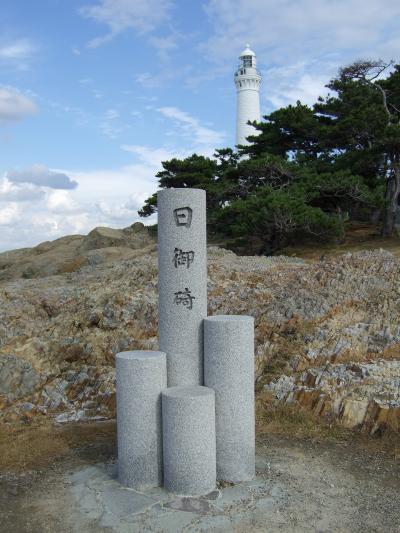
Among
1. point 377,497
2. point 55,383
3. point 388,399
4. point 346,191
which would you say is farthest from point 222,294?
point 346,191

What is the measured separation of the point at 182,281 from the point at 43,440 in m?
3.52

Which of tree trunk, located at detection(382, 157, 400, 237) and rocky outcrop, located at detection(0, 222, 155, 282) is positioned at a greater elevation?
tree trunk, located at detection(382, 157, 400, 237)

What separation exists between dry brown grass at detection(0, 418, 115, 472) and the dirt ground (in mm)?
16

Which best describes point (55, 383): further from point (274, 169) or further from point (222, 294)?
point (274, 169)

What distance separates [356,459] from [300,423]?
1201 millimetres

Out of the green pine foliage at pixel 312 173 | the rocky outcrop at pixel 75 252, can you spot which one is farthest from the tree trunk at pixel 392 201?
the rocky outcrop at pixel 75 252

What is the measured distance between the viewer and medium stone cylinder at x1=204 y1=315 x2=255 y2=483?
610 cm

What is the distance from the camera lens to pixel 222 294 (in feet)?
40.9

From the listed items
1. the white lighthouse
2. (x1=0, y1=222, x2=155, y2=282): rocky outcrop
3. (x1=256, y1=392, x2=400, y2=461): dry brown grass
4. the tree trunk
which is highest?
the white lighthouse

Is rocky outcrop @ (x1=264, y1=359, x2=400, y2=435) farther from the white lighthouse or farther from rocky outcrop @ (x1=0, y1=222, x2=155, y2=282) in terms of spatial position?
the white lighthouse

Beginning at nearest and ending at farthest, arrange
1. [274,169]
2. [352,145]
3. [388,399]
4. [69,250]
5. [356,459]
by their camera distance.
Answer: [356,459]
[388,399]
[274,169]
[352,145]
[69,250]

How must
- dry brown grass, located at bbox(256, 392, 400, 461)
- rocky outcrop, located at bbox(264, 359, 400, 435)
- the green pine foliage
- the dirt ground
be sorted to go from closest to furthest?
the dirt ground
dry brown grass, located at bbox(256, 392, 400, 461)
rocky outcrop, located at bbox(264, 359, 400, 435)
the green pine foliage

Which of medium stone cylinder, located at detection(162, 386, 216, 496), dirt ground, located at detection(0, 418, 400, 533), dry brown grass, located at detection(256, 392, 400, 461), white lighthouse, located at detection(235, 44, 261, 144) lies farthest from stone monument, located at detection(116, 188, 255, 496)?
white lighthouse, located at detection(235, 44, 261, 144)

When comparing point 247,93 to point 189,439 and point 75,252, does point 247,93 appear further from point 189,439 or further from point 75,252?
point 189,439
